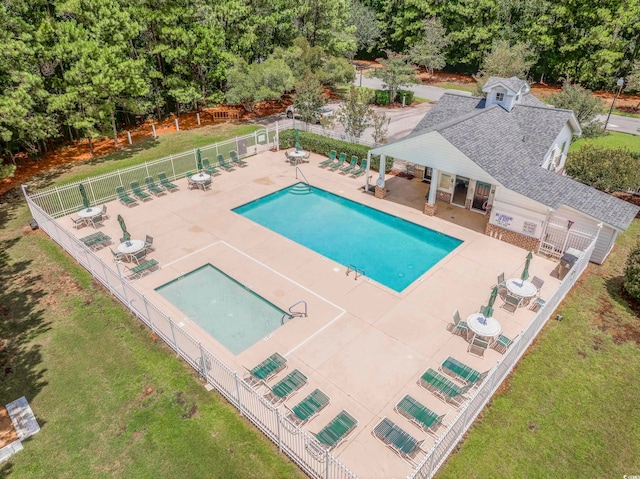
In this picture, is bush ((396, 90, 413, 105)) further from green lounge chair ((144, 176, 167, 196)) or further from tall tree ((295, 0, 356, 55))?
green lounge chair ((144, 176, 167, 196))

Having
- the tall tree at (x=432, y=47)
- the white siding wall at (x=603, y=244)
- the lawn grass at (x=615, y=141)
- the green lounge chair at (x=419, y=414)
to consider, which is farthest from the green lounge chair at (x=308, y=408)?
the tall tree at (x=432, y=47)

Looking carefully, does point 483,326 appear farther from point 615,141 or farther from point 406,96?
Result: point 406,96

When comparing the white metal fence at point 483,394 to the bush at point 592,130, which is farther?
the bush at point 592,130

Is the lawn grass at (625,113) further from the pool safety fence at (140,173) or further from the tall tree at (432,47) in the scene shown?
the pool safety fence at (140,173)

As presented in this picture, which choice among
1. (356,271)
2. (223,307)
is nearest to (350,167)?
(356,271)

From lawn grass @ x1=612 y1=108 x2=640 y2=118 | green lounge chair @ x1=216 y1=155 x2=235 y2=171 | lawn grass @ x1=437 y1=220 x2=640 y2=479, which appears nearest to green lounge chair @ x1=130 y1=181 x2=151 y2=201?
green lounge chair @ x1=216 y1=155 x2=235 y2=171

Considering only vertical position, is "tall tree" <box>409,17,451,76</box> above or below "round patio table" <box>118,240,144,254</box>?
above

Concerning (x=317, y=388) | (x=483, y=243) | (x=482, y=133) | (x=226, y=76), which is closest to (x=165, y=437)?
(x=317, y=388)
